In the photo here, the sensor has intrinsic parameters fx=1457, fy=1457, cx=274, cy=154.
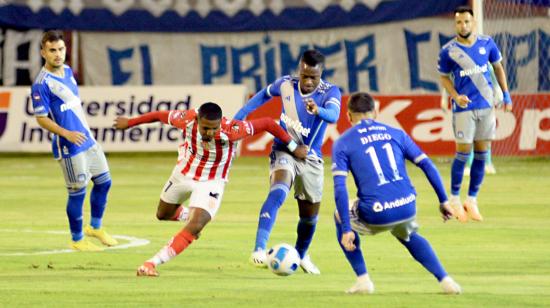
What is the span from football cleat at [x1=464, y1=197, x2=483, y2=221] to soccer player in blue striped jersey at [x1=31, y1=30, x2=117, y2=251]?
5143mm

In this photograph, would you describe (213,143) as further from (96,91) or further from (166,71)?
(166,71)

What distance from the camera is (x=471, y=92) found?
59.8 ft

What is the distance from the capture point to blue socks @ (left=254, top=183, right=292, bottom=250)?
1297 centimetres

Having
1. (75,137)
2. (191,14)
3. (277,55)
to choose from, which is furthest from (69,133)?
(277,55)

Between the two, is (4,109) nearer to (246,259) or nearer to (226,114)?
(226,114)

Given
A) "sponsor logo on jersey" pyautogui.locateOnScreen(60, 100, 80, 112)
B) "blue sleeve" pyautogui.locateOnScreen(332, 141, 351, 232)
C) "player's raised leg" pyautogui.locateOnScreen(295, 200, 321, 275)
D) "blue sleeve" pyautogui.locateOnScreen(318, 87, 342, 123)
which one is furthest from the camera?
"sponsor logo on jersey" pyautogui.locateOnScreen(60, 100, 80, 112)

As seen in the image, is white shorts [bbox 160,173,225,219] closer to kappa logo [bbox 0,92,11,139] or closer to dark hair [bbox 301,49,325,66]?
dark hair [bbox 301,49,325,66]

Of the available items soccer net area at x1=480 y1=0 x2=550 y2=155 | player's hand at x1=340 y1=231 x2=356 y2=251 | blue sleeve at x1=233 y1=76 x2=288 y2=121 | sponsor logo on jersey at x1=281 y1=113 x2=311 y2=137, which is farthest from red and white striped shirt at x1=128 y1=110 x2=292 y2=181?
soccer net area at x1=480 y1=0 x2=550 y2=155

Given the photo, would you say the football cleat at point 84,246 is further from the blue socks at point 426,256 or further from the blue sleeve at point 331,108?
the blue socks at point 426,256

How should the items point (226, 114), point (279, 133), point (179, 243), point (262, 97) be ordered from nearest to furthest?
point (179, 243)
point (279, 133)
point (262, 97)
point (226, 114)


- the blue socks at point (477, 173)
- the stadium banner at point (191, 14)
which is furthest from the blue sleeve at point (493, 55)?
the stadium banner at point (191, 14)

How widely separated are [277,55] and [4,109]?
6768 millimetres

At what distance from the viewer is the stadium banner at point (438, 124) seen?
1161 inches

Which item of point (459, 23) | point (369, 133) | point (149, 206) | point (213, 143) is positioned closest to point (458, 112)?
point (459, 23)
